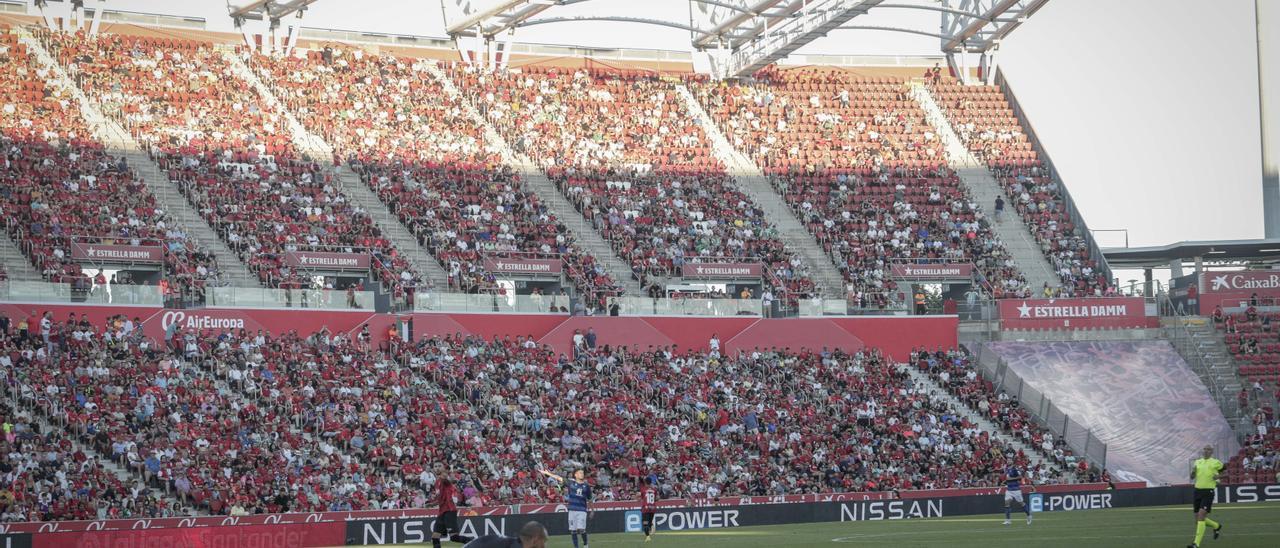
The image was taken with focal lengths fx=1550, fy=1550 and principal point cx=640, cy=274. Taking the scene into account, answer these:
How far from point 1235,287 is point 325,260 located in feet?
103

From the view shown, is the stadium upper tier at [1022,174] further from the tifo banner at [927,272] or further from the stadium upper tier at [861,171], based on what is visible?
the tifo banner at [927,272]

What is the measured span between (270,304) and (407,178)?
10724 millimetres

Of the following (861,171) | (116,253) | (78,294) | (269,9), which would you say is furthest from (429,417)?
(861,171)

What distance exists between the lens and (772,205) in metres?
58.8

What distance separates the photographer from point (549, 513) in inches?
1363

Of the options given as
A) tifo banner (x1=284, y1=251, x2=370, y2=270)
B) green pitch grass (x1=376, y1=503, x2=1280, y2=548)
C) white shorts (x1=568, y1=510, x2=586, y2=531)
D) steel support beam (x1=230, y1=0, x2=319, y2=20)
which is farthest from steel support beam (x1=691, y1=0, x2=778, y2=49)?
white shorts (x1=568, y1=510, x2=586, y2=531)

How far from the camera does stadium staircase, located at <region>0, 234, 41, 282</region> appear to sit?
143ft

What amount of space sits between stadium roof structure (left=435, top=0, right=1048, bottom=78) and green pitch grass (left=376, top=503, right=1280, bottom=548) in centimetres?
2699

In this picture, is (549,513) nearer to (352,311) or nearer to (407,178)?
(352,311)

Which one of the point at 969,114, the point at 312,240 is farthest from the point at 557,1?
the point at 969,114

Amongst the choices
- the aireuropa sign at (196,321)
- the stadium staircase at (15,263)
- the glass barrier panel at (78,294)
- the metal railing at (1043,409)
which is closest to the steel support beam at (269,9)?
the stadium staircase at (15,263)

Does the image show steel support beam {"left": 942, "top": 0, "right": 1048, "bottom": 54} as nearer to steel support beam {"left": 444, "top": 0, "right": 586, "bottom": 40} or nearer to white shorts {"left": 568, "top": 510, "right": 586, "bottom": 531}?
steel support beam {"left": 444, "top": 0, "right": 586, "bottom": 40}

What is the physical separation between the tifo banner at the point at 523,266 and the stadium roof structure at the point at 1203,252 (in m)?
24.2

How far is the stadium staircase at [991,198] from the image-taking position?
57.4 metres
